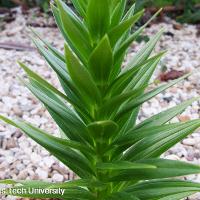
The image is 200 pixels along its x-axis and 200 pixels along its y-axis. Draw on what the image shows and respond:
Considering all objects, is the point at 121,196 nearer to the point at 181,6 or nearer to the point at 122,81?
the point at 122,81

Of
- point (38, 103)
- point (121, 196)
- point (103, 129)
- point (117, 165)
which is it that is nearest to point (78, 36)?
point (103, 129)

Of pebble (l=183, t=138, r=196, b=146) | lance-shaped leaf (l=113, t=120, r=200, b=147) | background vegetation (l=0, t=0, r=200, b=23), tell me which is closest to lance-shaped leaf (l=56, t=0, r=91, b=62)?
lance-shaped leaf (l=113, t=120, r=200, b=147)

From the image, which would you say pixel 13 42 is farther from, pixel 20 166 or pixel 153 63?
pixel 153 63

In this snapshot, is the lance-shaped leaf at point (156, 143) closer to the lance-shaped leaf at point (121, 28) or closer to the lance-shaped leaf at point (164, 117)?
the lance-shaped leaf at point (164, 117)

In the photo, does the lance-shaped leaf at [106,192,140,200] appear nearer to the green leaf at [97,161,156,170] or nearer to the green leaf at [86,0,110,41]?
the green leaf at [97,161,156,170]

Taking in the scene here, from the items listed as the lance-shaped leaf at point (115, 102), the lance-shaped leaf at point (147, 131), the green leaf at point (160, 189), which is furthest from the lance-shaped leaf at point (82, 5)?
the green leaf at point (160, 189)

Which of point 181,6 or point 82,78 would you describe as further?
point 181,6
